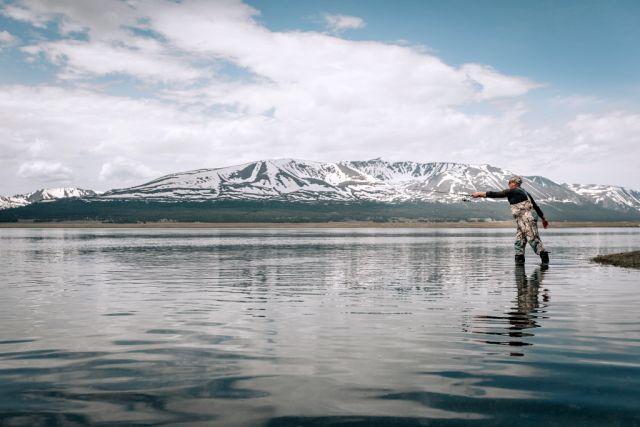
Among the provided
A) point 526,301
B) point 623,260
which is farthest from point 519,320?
point 623,260

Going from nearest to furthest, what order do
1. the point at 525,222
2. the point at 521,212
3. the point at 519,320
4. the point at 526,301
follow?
the point at 519,320 < the point at 526,301 < the point at 525,222 < the point at 521,212

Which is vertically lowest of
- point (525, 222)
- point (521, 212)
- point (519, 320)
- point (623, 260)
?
point (623, 260)

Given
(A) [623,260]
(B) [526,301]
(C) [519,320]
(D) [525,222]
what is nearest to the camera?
(C) [519,320]

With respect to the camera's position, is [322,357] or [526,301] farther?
[526,301]

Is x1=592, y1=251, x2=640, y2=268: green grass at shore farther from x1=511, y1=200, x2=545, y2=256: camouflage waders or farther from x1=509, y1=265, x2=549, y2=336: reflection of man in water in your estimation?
x1=509, y1=265, x2=549, y2=336: reflection of man in water

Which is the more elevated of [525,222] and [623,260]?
[525,222]

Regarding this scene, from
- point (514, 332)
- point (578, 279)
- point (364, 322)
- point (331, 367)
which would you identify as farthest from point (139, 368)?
point (578, 279)

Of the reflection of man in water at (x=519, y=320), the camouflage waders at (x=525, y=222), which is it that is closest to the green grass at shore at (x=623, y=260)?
the camouflage waders at (x=525, y=222)

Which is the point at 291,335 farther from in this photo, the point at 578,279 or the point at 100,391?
the point at 578,279

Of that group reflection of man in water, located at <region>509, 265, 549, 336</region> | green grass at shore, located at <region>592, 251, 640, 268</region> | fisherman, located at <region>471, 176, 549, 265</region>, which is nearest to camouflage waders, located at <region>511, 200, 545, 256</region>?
fisherman, located at <region>471, 176, 549, 265</region>

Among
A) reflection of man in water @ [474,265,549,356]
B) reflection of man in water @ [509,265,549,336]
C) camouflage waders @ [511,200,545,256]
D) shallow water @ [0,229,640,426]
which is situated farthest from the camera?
camouflage waders @ [511,200,545,256]

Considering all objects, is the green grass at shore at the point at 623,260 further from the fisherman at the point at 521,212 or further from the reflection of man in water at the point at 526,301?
the reflection of man in water at the point at 526,301

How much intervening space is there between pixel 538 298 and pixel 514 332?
6.57m

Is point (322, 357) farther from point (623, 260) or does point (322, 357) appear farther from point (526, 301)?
point (623, 260)
